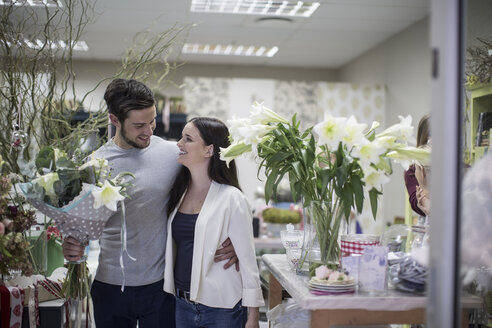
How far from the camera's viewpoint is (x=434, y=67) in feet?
3.62

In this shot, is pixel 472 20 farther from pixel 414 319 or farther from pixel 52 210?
pixel 52 210

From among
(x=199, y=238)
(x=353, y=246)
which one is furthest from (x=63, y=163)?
(x=353, y=246)

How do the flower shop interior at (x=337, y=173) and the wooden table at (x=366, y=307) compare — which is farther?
the wooden table at (x=366, y=307)

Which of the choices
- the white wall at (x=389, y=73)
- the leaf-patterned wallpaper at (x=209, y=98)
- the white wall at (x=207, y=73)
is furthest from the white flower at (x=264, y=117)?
the white wall at (x=207, y=73)

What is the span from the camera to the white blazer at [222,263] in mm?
1966

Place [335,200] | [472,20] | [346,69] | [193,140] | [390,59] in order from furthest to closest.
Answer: [346,69] → [390,59] → [193,140] → [472,20] → [335,200]

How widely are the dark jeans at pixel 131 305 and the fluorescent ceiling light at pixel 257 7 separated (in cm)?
322

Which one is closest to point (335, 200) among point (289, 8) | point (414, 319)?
point (414, 319)

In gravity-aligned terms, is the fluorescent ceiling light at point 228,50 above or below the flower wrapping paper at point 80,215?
above

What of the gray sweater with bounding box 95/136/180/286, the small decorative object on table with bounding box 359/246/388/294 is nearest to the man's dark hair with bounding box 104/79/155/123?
the gray sweater with bounding box 95/136/180/286

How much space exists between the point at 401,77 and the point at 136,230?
4.47 m

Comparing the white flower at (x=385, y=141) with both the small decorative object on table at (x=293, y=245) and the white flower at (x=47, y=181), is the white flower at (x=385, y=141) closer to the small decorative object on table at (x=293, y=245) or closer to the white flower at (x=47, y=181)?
the small decorative object on table at (x=293, y=245)

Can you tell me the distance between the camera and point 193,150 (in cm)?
214

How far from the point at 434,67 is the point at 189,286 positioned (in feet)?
4.28
